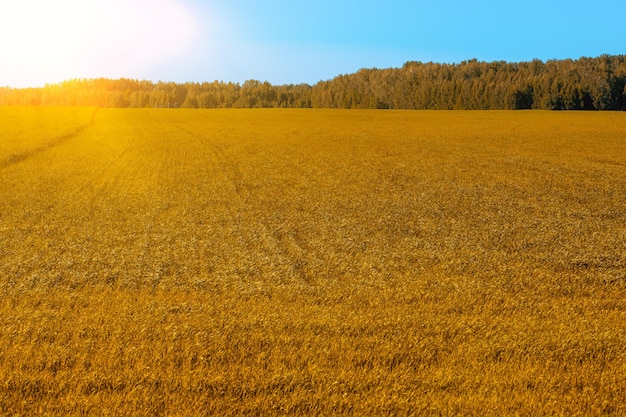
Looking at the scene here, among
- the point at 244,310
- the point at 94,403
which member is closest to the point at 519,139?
the point at 244,310

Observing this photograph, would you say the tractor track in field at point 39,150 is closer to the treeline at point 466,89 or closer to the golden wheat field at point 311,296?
the golden wheat field at point 311,296

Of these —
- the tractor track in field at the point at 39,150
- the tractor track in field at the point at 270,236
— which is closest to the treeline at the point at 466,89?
the tractor track in field at the point at 39,150

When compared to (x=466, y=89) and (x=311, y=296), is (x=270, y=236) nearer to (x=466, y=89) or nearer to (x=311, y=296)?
(x=311, y=296)

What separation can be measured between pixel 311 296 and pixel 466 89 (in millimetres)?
134361

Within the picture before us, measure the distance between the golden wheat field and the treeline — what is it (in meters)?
105

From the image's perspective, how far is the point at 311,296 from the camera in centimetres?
1110

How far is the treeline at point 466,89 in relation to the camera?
12281 centimetres

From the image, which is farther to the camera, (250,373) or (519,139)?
(519,139)

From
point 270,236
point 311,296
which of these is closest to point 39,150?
point 270,236

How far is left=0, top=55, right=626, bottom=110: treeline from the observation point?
122812mm

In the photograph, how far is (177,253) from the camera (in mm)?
14227

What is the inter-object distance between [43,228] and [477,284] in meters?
12.5

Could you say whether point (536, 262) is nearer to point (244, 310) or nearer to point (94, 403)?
point (244, 310)

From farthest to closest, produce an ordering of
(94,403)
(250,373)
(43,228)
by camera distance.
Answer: (43,228)
(250,373)
(94,403)
